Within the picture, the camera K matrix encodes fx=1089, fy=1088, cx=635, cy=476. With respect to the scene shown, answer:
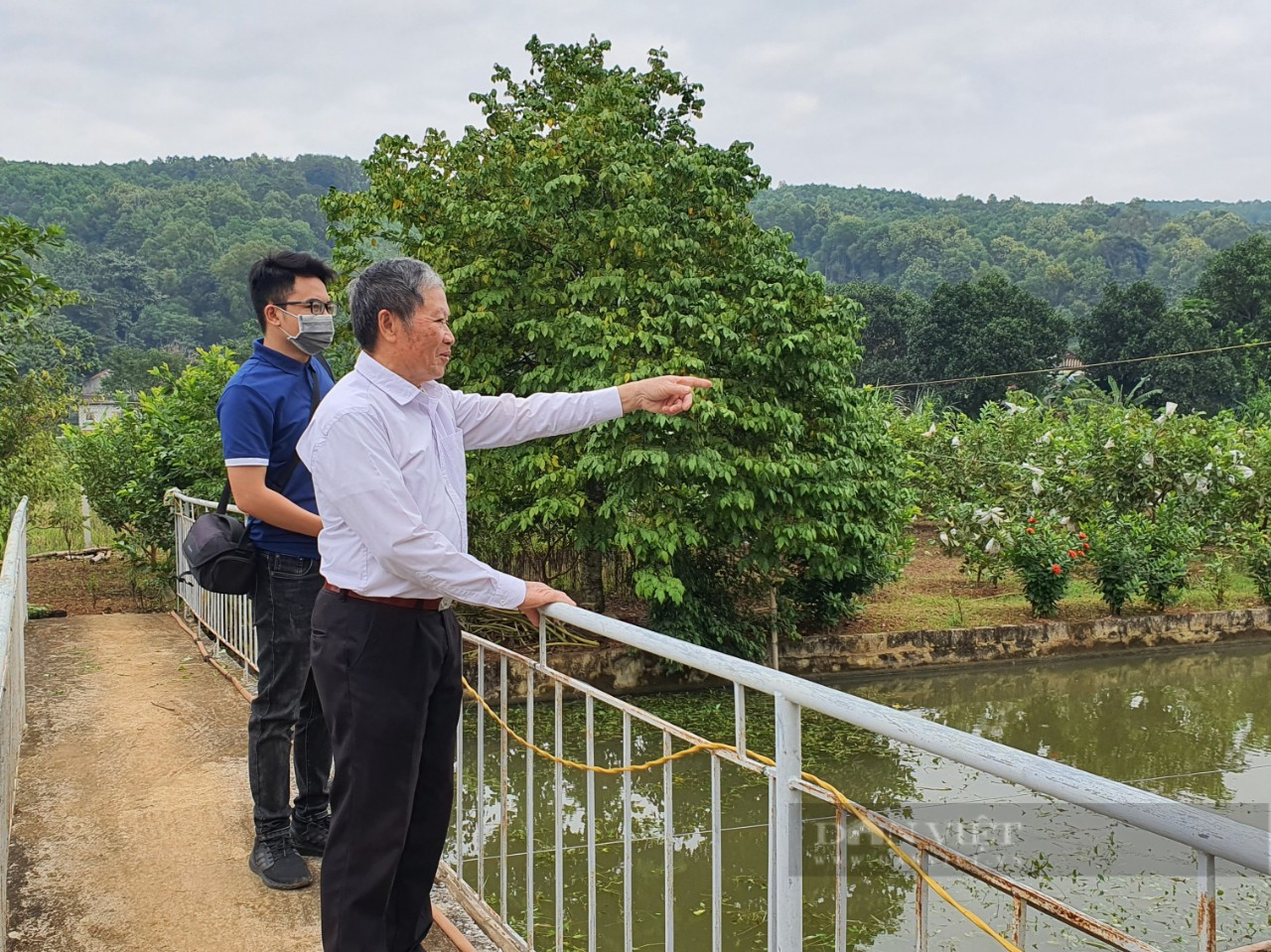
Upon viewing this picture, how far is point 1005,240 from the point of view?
7019 centimetres

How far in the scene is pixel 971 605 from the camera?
1130cm

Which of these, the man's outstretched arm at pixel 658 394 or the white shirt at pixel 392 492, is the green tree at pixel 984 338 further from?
the white shirt at pixel 392 492

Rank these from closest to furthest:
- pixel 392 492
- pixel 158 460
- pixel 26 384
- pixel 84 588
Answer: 1. pixel 392 492
2. pixel 158 460
3. pixel 26 384
4. pixel 84 588

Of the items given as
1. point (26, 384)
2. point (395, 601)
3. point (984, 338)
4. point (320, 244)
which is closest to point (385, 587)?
point (395, 601)

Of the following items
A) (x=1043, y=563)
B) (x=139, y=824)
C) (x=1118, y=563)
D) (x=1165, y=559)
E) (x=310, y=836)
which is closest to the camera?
(x=310, y=836)

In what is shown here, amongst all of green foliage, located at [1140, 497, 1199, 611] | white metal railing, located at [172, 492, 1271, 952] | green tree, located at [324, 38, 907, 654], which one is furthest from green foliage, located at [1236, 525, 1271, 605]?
white metal railing, located at [172, 492, 1271, 952]

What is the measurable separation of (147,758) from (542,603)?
2657 millimetres

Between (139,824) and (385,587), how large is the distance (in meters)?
1.95

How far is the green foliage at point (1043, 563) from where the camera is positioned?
34.5 feet

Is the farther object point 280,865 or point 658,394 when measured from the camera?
point 280,865

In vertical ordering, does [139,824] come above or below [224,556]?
below

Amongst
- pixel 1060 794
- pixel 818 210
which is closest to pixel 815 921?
pixel 1060 794

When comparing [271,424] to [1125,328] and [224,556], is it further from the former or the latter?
[1125,328]

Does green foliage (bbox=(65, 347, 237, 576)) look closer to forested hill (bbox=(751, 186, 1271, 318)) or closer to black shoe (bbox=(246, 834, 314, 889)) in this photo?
black shoe (bbox=(246, 834, 314, 889))
